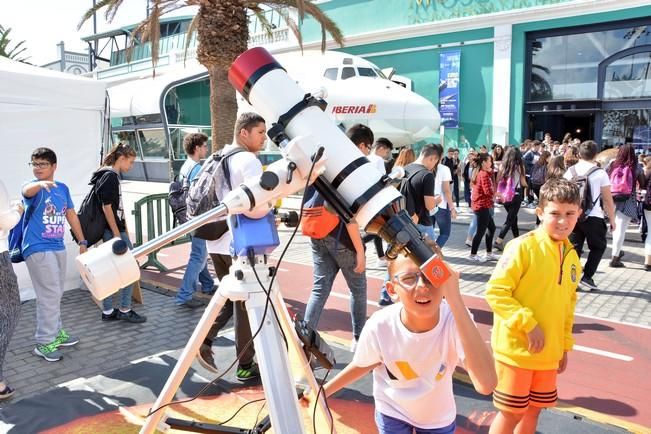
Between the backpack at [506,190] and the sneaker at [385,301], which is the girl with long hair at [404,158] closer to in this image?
the sneaker at [385,301]

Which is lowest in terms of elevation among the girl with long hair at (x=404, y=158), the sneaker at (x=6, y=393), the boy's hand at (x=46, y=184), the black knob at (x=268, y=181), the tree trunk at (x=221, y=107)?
the sneaker at (x=6, y=393)

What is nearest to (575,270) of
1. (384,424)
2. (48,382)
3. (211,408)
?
(384,424)

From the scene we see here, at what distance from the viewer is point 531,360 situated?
100.0 inches

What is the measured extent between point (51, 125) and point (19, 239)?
2.72m

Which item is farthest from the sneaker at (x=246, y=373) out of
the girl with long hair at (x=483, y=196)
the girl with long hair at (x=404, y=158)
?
the girl with long hair at (x=483, y=196)

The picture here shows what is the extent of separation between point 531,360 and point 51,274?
12.5 ft

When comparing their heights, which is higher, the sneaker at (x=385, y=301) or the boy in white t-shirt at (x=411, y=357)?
the boy in white t-shirt at (x=411, y=357)

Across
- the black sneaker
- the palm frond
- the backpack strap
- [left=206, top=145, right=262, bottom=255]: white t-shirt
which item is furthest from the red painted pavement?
the palm frond

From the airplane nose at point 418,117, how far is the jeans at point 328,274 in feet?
36.2

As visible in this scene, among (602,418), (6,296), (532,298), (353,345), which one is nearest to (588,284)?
(602,418)

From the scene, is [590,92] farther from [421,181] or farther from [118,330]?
[118,330]

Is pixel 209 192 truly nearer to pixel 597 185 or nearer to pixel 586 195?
pixel 586 195

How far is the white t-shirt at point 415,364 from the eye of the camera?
2.07m

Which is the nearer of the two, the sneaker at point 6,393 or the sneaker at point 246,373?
the sneaker at point 6,393
